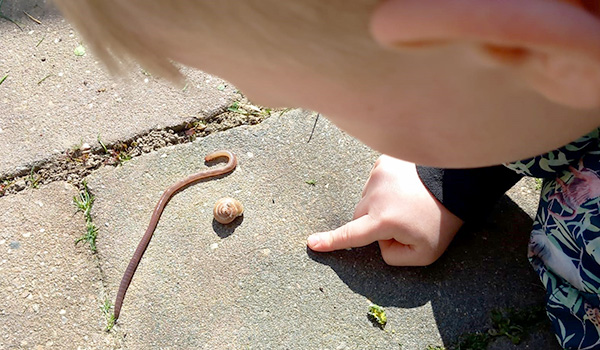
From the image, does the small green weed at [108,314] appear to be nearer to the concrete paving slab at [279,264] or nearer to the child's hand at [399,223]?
the concrete paving slab at [279,264]

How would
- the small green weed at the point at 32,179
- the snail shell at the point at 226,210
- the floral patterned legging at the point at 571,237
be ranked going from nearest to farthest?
the floral patterned legging at the point at 571,237 < the snail shell at the point at 226,210 < the small green weed at the point at 32,179

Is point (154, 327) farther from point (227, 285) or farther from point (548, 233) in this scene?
point (548, 233)

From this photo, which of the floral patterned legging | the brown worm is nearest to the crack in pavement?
the brown worm

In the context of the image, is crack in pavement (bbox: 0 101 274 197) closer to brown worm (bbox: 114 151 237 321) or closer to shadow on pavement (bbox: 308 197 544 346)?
brown worm (bbox: 114 151 237 321)

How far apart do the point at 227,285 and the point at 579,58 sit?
118 centimetres

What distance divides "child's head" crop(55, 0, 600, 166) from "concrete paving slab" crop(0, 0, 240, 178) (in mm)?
1096

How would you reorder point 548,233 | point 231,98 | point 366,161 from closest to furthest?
point 548,233 → point 366,161 → point 231,98

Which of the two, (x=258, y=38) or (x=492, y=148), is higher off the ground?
(x=258, y=38)

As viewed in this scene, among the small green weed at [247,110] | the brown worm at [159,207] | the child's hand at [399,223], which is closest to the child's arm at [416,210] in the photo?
the child's hand at [399,223]

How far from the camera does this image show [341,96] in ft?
2.43

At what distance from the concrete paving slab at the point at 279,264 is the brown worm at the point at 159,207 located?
20 mm

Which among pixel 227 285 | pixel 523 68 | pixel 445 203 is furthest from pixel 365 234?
pixel 523 68

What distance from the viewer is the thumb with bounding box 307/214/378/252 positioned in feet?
5.07

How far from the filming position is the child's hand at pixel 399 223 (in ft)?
4.96
